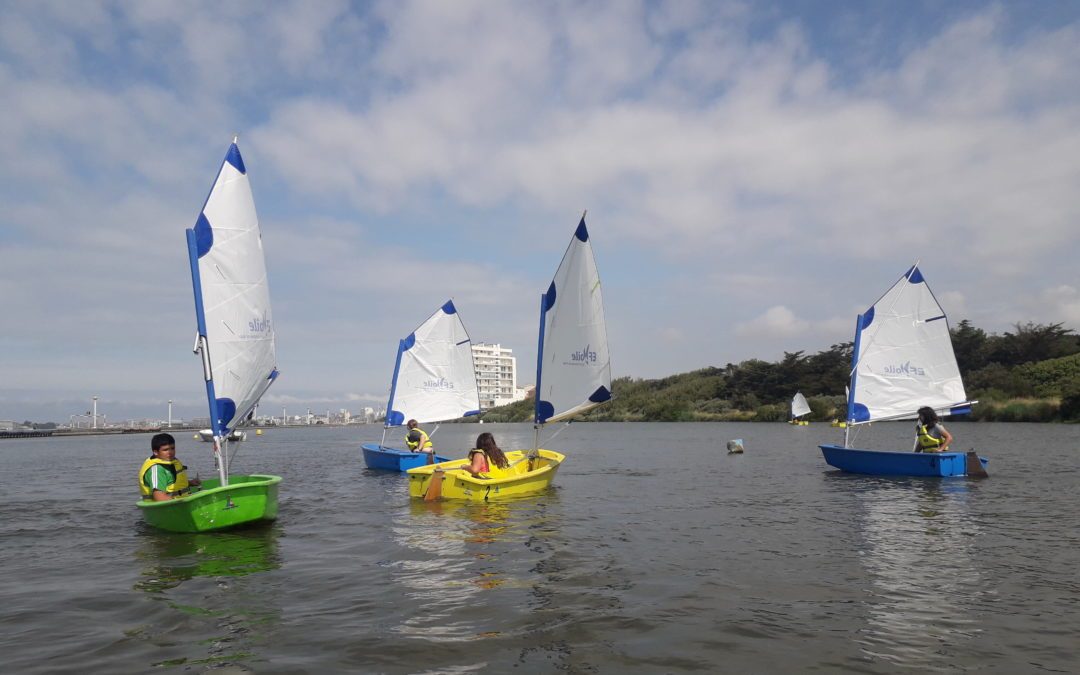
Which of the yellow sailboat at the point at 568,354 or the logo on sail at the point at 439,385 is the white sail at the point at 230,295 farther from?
the logo on sail at the point at 439,385

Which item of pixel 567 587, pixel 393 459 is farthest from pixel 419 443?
pixel 567 587

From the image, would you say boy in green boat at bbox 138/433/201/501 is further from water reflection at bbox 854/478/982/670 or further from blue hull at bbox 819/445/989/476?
blue hull at bbox 819/445/989/476

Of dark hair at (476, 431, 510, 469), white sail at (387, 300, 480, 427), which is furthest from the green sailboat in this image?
white sail at (387, 300, 480, 427)

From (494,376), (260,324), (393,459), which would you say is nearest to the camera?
(260,324)

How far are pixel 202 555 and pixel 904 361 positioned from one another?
23498 millimetres

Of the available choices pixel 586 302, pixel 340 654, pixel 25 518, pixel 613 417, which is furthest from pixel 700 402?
pixel 340 654

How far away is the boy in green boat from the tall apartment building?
16472 cm

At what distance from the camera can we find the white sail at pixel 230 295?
537 inches

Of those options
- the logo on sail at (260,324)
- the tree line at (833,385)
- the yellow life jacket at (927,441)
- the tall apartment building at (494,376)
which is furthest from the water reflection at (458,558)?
the tall apartment building at (494,376)

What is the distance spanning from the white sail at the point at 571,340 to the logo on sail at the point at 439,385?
11317 mm

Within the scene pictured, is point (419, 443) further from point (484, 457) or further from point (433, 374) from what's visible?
point (484, 457)

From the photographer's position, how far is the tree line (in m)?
61.1

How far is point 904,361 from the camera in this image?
25062 millimetres

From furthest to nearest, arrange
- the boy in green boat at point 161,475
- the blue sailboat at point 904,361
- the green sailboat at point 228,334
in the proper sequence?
1. the blue sailboat at point 904,361
2. the boy in green boat at point 161,475
3. the green sailboat at point 228,334
